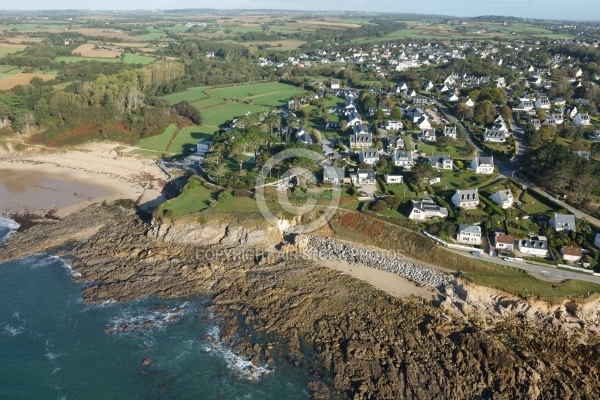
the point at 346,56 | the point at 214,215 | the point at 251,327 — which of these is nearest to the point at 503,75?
the point at 346,56

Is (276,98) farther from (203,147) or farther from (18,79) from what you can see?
(18,79)

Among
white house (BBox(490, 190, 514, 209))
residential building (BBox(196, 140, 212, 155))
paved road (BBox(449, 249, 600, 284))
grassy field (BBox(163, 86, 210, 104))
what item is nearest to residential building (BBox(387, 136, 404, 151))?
white house (BBox(490, 190, 514, 209))

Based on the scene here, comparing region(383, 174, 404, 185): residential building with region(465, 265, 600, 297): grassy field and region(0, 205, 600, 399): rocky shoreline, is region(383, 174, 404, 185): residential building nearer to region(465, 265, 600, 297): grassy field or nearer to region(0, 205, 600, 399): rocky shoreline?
region(0, 205, 600, 399): rocky shoreline

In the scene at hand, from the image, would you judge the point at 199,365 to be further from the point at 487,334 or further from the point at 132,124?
the point at 132,124

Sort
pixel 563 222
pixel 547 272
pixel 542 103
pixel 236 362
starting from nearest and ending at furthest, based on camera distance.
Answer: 1. pixel 236 362
2. pixel 547 272
3. pixel 563 222
4. pixel 542 103

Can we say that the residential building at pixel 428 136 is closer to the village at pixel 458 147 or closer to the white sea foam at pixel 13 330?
the village at pixel 458 147

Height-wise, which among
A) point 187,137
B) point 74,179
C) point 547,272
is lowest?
point 74,179

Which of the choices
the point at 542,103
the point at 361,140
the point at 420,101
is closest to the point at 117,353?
the point at 361,140
